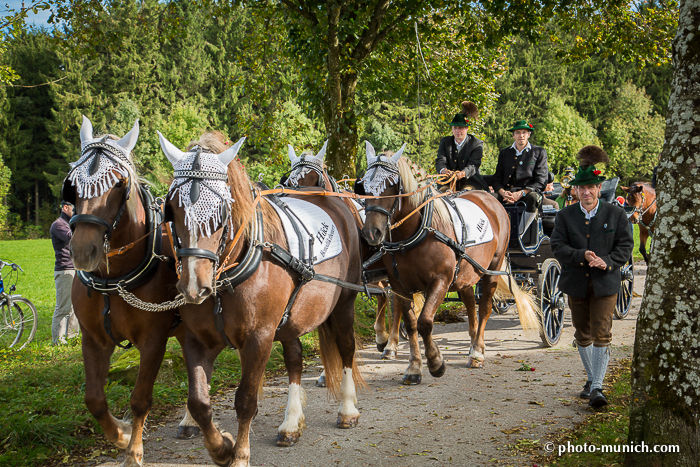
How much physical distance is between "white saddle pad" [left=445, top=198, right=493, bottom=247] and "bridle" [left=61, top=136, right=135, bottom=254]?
3731 mm

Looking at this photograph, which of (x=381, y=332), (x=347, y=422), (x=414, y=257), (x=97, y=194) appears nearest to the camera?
(x=97, y=194)

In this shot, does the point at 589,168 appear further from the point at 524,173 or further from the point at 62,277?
the point at 62,277

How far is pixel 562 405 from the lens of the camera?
4887 millimetres

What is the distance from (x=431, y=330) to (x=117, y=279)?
120 inches

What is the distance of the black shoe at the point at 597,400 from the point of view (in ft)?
15.3

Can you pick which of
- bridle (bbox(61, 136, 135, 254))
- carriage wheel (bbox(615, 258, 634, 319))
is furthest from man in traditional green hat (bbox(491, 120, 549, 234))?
bridle (bbox(61, 136, 135, 254))

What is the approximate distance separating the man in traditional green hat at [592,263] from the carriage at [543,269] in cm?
210

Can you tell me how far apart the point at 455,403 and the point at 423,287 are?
1.24 meters

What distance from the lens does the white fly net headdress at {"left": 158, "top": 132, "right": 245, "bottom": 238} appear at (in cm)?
294

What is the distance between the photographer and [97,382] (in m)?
3.45

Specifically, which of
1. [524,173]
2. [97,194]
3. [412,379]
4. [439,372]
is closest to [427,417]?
[439,372]

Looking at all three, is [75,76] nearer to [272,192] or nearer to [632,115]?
[272,192]

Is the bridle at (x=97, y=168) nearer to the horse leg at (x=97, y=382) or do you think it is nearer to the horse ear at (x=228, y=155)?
the horse ear at (x=228, y=155)

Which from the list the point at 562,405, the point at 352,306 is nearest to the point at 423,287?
the point at 352,306
